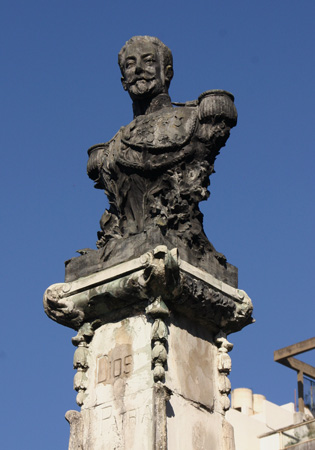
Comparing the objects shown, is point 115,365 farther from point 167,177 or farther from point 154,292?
point 167,177

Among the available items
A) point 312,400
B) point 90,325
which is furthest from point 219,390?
point 312,400

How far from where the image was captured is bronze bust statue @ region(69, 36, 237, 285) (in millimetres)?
12109

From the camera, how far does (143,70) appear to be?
42.7ft

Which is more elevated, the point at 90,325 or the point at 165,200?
the point at 165,200

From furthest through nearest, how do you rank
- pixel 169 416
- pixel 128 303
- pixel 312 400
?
pixel 312 400 < pixel 128 303 < pixel 169 416

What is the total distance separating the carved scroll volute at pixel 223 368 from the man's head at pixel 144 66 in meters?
2.88

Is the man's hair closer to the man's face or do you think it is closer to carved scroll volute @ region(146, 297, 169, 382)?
the man's face

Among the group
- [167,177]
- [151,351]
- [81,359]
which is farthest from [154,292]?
[167,177]

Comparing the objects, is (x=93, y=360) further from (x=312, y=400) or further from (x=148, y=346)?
(x=312, y=400)

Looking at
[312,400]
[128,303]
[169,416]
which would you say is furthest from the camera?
[312,400]

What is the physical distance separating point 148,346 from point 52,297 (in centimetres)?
131

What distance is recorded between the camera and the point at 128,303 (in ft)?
38.8

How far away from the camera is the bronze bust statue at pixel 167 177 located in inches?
477

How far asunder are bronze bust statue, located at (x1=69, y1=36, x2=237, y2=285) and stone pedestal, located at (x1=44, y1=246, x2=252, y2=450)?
343 mm
